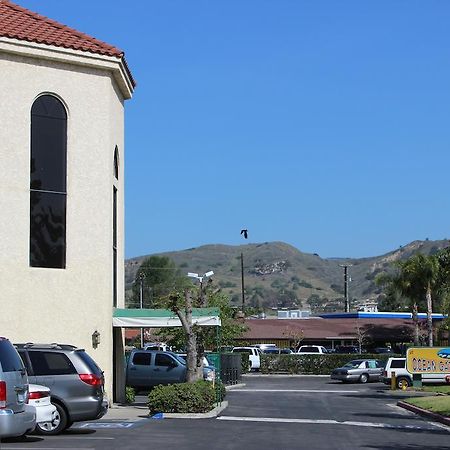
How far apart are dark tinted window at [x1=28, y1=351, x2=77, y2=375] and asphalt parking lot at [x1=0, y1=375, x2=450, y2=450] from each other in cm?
135

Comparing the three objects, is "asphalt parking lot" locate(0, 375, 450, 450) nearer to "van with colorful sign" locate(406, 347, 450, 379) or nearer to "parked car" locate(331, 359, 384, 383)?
"van with colorful sign" locate(406, 347, 450, 379)

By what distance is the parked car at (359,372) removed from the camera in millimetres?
54938

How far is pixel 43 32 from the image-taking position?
28156 millimetres

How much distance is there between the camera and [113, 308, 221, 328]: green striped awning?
28641mm

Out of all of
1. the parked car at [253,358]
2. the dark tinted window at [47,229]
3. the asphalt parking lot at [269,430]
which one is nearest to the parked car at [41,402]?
the asphalt parking lot at [269,430]

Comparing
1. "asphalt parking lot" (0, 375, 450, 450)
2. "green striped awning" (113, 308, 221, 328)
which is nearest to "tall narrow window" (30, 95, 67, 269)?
"green striped awning" (113, 308, 221, 328)

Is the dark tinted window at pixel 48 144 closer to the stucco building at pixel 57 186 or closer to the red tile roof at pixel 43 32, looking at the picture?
the stucco building at pixel 57 186

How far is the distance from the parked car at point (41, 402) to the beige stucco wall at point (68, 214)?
788 centimetres

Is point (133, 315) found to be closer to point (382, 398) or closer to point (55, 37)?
point (55, 37)

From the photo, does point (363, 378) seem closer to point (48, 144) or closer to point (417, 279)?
point (417, 279)

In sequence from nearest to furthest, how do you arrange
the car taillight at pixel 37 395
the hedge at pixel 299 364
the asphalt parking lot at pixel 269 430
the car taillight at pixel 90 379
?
1. the car taillight at pixel 37 395
2. the asphalt parking lot at pixel 269 430
3. the car taillight at pixel 90 379
4. the hedge at pixel 299 364

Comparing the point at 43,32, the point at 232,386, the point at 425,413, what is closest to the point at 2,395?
the point at 43,32

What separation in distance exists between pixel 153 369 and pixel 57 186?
11684 millimetres

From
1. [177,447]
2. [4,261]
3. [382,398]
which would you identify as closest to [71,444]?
[177,447]
